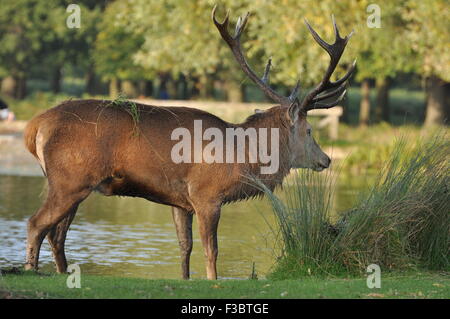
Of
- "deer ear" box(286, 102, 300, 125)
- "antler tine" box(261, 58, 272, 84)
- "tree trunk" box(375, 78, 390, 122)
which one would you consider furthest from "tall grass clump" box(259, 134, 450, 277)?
"tree trunk" box(375, 78, 390, 122)

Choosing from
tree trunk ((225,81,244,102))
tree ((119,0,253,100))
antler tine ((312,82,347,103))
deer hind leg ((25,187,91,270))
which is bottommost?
deer hind leg ((25,187,91,270))

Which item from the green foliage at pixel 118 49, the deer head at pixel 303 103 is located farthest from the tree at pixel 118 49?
the deer head at pixel 303 103

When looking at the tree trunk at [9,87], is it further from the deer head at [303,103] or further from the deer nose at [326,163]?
the deer nose at [326,163]

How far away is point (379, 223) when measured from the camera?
10836mm

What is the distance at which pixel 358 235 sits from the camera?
1084 cm

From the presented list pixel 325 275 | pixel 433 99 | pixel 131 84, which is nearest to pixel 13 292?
pixel 325 275

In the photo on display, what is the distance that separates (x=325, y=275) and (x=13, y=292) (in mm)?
3522

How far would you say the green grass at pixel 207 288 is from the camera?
8.66 meters

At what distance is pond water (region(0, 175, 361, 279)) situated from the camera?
12.5 meters

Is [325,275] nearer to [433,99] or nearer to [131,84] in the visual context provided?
[433,99]

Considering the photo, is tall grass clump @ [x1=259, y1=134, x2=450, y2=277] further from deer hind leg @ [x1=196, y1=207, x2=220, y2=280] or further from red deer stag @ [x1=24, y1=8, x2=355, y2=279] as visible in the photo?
deer hind leg @ [x1=196, y1=207, x2=220, y2=280]

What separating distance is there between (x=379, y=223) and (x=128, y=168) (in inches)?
108

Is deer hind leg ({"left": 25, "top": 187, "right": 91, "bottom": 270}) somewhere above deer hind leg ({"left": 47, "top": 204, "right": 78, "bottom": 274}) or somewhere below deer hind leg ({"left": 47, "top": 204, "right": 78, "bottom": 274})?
above

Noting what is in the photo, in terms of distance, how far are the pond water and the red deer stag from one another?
554 mm
